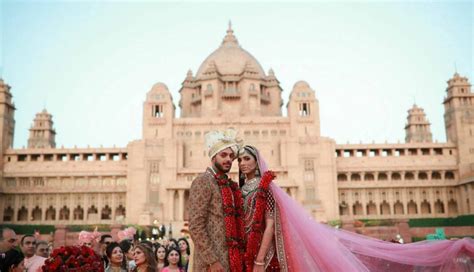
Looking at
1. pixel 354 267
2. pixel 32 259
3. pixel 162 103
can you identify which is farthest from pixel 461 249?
pixel 162 103

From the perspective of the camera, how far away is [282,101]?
219 feet

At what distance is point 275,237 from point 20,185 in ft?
186

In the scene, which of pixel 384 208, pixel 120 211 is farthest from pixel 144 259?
pixel 384 208

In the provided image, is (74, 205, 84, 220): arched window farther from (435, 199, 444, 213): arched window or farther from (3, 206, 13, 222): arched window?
(435, 199, 444, 213): arched window

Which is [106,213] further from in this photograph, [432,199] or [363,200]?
[432,199]

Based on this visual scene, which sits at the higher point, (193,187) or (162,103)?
(162,103)

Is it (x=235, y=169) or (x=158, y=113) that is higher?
(x=158, y=113)

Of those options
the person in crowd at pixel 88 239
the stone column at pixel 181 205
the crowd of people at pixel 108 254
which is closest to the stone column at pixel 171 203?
the stone column at pixel 181 205

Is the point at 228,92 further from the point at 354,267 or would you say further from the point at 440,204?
the point at 354,267

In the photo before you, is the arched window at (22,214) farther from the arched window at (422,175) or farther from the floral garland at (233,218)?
the floral garland at (233,218)

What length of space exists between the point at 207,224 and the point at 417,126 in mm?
72386

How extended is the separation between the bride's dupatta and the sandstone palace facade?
41.6 meters

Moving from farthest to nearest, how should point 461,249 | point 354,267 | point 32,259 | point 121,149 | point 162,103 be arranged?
point 121,149 < point 162,103 < point 32,259 < point 461,249 < point 354,267

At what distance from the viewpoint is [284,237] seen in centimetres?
575
